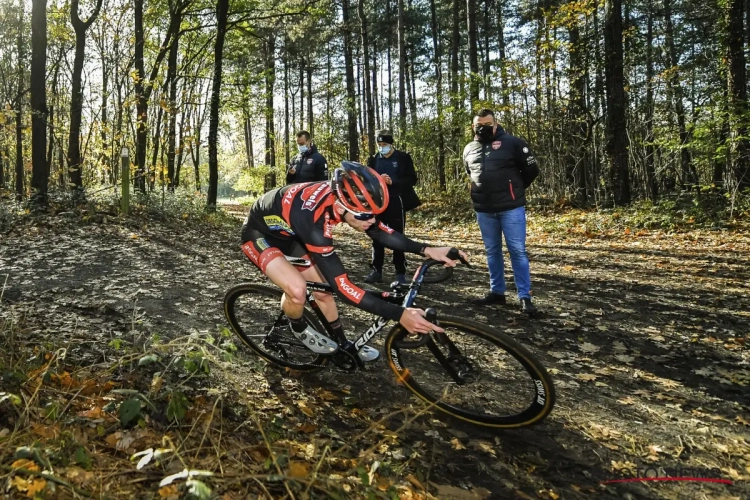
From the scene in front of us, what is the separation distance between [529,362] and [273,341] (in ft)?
7.35

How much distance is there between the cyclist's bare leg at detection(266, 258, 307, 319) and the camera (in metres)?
3.76

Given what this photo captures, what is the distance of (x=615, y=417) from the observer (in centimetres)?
349

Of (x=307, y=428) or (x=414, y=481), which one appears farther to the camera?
(x=307, y=428)

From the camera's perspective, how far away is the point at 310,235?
3.52 m

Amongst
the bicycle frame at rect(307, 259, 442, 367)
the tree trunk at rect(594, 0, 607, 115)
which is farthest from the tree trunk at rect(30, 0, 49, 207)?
the tree trunk at rect(594, 0, 607, 115)

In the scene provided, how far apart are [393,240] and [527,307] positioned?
263 cm

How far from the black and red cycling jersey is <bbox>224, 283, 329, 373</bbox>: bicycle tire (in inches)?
17.4

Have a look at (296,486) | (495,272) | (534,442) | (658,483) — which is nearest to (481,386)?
(534,442)

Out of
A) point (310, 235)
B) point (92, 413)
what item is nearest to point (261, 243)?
point (310, 235)

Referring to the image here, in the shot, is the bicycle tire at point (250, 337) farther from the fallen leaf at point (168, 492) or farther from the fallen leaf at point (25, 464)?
the fallen leaf at point (25, 464)

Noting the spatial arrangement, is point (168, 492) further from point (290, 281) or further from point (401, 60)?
point (401, 60)

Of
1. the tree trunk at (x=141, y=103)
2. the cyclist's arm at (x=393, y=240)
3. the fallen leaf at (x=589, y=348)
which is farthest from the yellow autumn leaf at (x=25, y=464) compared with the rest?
the tree trunk at (x=141, y=103)

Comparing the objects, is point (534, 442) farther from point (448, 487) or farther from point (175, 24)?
point (175, 24)

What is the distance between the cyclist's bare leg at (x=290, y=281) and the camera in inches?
148
